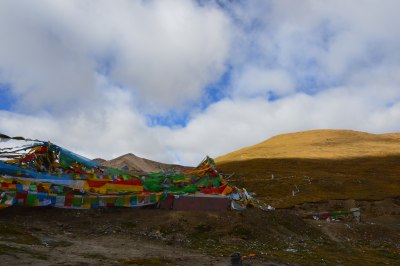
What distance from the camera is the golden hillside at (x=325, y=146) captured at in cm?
8839

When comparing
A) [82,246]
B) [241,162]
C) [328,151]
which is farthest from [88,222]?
[328,151]

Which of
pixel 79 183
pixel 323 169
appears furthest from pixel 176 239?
pixel 323 169

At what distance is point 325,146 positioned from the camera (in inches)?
3917

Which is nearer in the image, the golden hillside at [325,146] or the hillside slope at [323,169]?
the hillside slope at [323,169]

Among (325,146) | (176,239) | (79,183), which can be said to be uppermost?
(325,146)

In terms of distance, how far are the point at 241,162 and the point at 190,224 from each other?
2348 inches

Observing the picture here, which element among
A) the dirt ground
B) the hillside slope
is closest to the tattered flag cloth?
the dirt ground

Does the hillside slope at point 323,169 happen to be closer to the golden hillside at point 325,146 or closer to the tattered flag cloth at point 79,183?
the golden hillside at point 325,146

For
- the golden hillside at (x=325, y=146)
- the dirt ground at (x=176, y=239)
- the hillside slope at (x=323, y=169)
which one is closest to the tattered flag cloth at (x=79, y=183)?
the dirt ground at (x=176, y=239)

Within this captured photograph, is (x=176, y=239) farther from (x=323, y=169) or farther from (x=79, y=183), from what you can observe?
(x=323, y=169)

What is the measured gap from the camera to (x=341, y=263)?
20562mm

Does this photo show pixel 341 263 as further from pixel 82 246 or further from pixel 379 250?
pixel 82 246

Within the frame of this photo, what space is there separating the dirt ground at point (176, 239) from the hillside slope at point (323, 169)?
66.6 feet

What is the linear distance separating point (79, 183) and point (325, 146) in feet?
270
